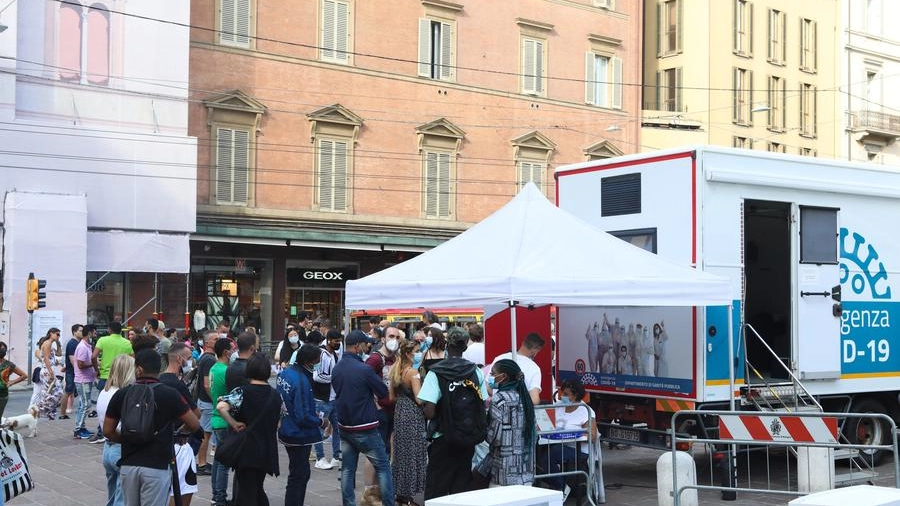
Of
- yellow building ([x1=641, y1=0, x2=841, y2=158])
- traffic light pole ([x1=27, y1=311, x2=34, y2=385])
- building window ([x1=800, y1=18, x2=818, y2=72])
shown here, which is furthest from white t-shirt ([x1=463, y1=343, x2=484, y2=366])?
building window ([x1=800, y1=18, x2=818, y2=72])

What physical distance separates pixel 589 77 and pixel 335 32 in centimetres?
988

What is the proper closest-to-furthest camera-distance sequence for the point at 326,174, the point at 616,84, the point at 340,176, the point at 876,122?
the point at 326,174 → the point at 340,176 → the point at 616,84 → the point at 876,122

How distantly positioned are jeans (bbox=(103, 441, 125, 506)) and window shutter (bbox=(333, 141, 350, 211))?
23.1 m

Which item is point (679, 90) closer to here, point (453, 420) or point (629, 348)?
point (629, 348)

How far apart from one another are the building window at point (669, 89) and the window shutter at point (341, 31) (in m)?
14.5

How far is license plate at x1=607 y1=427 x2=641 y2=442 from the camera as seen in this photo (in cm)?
1135

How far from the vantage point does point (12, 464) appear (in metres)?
Result: 7.11

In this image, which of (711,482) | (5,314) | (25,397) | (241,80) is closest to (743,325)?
→ (711,482)

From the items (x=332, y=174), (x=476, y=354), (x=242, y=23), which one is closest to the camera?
(x=476, y=354)

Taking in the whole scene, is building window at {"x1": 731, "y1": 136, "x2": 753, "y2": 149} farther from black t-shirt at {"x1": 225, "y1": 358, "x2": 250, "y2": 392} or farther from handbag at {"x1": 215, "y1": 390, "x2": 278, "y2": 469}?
handbag at {"x1": 215, "y1": 390, "x2": 278, "y2": 469}

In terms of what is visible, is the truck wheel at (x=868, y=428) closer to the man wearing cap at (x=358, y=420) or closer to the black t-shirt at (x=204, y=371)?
the man wearing cap at (x=358, y=420)

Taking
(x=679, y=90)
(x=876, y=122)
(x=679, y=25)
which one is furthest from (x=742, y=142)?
(x=876, y=122)

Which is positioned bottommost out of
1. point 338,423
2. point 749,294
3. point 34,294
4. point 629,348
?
point 338,423

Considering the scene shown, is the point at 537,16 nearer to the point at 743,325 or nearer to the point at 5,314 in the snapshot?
the point at 5,314
